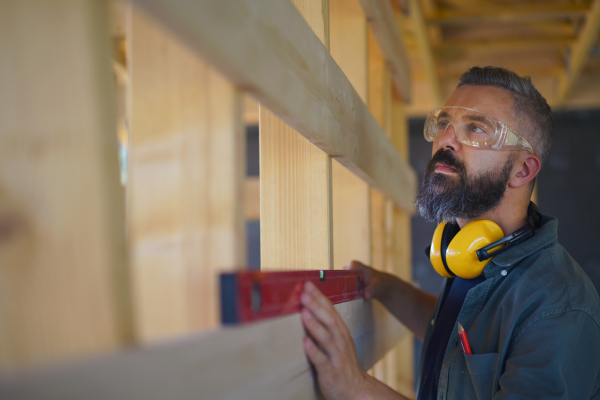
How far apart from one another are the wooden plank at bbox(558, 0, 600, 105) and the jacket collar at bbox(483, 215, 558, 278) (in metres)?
2.44

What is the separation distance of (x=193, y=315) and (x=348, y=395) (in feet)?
1.68

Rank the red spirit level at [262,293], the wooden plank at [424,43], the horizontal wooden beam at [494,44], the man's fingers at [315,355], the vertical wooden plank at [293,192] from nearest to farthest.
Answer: the red spirit level at [262,293]
the man's fingers at [315,355]
the vertical wooden plank at [293,192]
the wooden plank at [424,43]
the horizontal wooden beam at [494,44]

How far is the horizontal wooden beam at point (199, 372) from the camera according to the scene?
1.36 ft

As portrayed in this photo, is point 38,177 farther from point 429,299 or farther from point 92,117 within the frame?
point 429,299

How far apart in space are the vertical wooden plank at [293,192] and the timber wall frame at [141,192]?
0.47ft

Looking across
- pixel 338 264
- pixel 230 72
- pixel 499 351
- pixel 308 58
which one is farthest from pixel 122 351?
pixel 338 264

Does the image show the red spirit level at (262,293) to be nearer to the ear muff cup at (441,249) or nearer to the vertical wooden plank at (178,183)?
the vertical wooden plank at (178,183)

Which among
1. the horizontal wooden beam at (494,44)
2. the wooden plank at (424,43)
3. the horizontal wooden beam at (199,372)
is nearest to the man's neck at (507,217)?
the horizontal wooden beam at (199,372)

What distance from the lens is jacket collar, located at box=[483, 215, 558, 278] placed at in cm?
148

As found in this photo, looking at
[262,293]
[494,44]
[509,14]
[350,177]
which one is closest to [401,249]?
[350,177]

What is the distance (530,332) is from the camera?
1.24 m

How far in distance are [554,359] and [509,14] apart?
328 centimetres

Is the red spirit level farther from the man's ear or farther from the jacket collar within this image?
the man's ear

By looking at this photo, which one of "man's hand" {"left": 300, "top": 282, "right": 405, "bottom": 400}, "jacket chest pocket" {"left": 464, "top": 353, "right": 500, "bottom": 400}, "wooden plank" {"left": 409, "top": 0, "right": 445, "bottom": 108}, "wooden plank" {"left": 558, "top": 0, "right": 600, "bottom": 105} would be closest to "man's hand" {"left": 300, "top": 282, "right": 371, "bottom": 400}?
"man's hand" {"left": 300, "top": 282, "right": 405, "bottom": 400}
